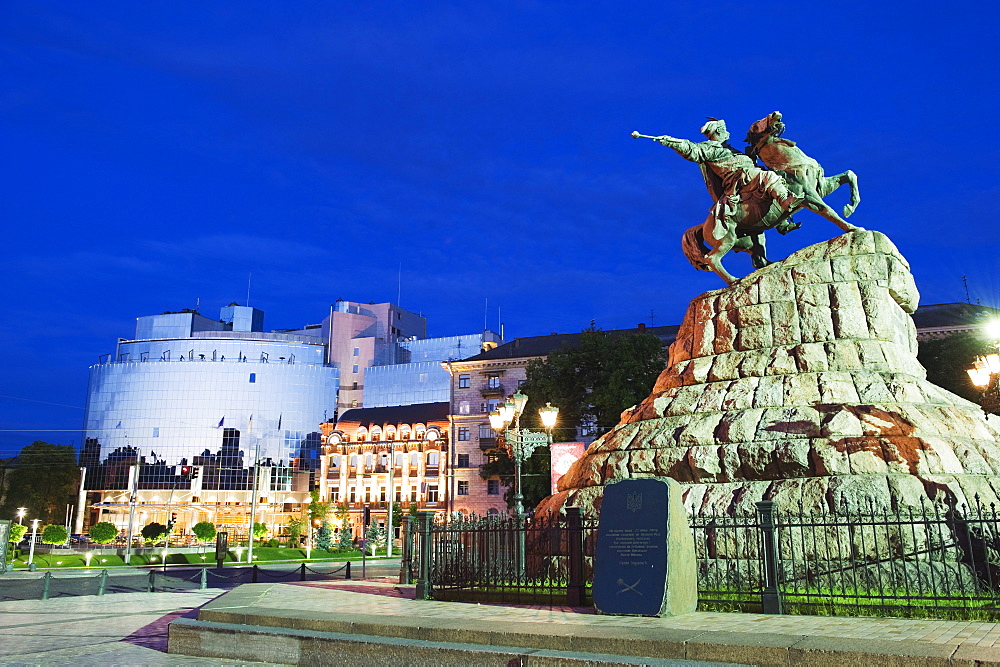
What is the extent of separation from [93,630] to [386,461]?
67.9 meters

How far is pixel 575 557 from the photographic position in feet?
38.6

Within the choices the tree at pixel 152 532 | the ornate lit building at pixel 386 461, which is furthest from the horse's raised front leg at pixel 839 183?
the ornate lit building at pixel 386 461

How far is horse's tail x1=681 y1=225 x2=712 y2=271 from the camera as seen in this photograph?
19203 millimetres

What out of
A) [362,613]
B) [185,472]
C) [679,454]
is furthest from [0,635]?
[185,472]

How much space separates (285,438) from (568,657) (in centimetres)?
9412

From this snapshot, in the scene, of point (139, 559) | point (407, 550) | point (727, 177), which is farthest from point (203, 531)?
point (727, 177)

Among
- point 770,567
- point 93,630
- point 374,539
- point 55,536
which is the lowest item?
point 93,630

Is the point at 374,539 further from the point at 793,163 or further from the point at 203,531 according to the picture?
the point at 793,163

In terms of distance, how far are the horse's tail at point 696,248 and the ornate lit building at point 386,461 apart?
190ft

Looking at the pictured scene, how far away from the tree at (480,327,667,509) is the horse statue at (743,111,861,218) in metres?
24.1

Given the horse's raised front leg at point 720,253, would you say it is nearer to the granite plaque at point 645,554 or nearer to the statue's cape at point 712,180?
the statue's cape at point 712,180

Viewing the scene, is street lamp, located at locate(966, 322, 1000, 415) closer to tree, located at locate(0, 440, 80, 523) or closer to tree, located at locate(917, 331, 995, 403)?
tree, located at locate(917, 331, 995, 403)

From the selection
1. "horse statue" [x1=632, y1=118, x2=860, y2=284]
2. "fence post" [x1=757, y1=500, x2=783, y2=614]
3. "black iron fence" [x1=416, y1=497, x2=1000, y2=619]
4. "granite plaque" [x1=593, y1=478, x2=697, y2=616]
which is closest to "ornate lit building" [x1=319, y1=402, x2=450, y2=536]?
"horse statue" [x1=632, y1=118, x2=860, y2=284]

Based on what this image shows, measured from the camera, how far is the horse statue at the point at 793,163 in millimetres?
17562
